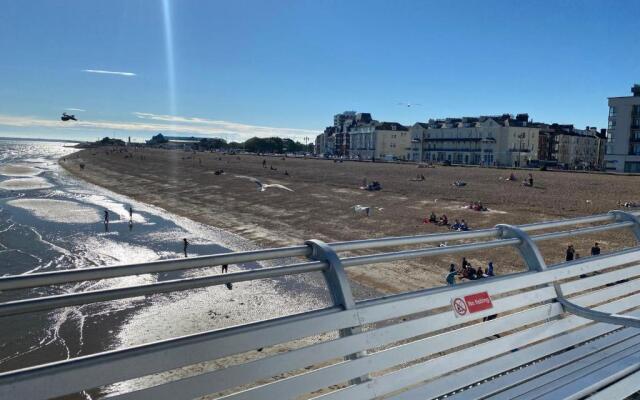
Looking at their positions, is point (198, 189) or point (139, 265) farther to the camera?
point (198, 189)

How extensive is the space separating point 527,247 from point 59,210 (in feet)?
118

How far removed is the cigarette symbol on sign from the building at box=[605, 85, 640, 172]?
260ft

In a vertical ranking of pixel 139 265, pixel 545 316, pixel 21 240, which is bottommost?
pixel 21 240

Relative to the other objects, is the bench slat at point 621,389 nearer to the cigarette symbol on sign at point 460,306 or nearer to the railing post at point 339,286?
the cigarette symbol on sign at point 460,306

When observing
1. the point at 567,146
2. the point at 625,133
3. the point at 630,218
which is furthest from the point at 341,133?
the point at 630,218

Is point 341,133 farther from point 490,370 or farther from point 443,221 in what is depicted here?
point 490,370

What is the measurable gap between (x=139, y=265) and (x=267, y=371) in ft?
2.16

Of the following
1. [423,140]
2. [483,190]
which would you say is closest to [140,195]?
[483,190]

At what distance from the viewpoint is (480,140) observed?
3910 inches

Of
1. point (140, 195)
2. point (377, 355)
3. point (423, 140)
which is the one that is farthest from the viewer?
point (423, 140)

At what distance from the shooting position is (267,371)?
2102 mm

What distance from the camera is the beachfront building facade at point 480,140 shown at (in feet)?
314

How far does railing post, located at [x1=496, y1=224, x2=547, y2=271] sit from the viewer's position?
355 centimetres

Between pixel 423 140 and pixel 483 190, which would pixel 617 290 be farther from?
pixel 423 140
